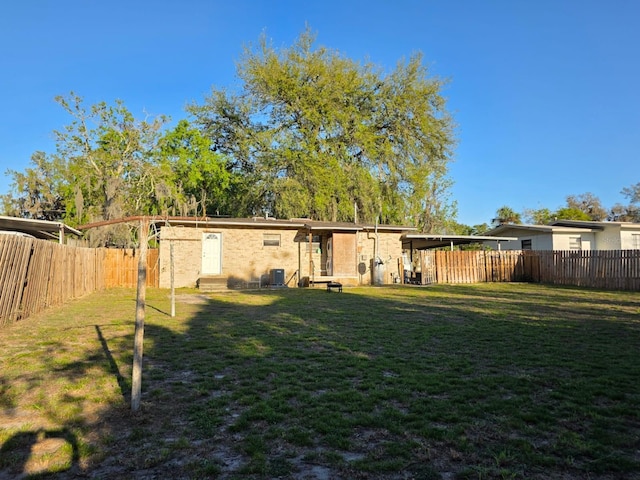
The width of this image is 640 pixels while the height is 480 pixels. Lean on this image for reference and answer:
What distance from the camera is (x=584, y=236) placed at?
1045 inches

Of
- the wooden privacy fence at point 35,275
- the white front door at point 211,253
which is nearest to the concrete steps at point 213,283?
the white front door at point 211,253

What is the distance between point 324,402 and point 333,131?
26.8 m

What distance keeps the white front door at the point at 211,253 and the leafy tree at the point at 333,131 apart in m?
8.41

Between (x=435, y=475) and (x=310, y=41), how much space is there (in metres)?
30.2

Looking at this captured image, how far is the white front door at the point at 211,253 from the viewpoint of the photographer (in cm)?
1911

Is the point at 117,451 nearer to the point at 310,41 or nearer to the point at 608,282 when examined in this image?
the point at 608,282

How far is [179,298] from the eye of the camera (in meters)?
14.2

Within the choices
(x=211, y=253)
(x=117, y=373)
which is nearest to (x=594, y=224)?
(x=211, y=253)

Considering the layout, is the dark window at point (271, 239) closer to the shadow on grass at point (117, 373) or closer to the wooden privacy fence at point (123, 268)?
the wooden privacy fence at point (123, 268)

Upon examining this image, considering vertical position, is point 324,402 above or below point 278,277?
below

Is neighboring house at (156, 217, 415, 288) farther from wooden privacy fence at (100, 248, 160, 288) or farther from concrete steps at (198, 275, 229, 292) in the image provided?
wooden privacy fence at (100, 248, 160, 288)

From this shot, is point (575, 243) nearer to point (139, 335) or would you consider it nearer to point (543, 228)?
point (543, 228)

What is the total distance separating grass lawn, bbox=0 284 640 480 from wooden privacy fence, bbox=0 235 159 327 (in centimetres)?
97

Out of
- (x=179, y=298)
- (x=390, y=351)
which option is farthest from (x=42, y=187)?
(x=390, y=351)
